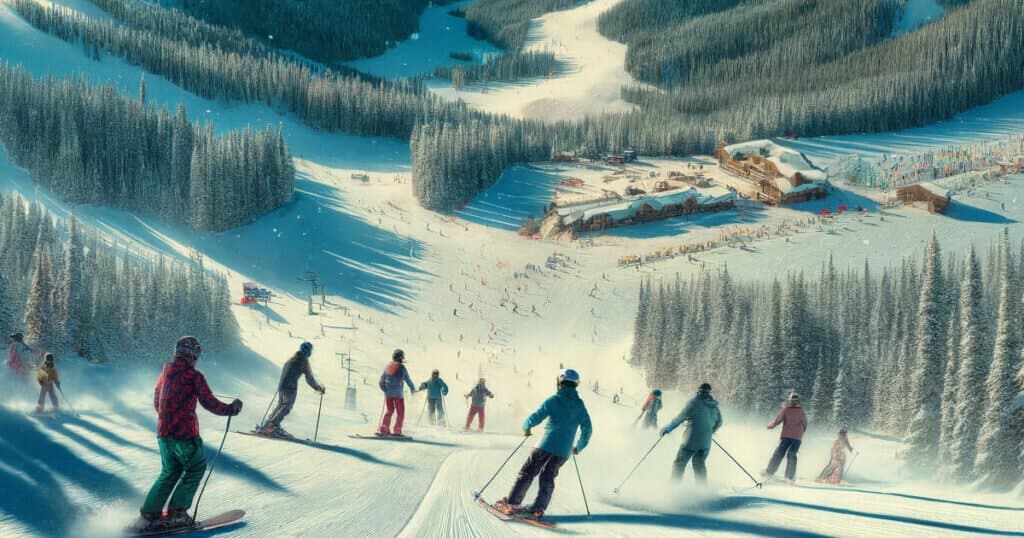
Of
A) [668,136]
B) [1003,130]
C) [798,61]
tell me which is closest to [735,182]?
[668,136]

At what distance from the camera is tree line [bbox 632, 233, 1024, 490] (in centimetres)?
2927

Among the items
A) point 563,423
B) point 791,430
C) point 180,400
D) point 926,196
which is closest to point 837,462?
point 791,430

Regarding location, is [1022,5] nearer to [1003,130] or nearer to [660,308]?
[1003,130]

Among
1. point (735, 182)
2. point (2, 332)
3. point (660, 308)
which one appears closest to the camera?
point (2, 332)

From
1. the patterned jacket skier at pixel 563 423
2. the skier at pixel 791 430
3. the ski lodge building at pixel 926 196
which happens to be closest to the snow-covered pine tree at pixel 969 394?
the skier at pixel 791 430

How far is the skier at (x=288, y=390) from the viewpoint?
2170 centimetres

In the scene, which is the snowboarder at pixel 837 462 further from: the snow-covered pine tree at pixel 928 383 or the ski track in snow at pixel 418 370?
the snow-covered pine tree at pixel 928 383

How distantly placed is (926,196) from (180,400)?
95.2 metres

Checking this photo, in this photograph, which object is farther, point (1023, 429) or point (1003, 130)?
point (1003, 130)

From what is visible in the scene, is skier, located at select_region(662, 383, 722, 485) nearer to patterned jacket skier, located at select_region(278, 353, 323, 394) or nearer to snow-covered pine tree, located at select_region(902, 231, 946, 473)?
patterned jacket skier, located at select_region(278, 353, 323, 394)

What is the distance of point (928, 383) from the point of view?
1375 inches

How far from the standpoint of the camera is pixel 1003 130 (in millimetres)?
133875

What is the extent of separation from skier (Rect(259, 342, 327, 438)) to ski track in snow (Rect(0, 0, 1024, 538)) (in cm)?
87

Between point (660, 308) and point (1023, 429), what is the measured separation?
3387cm
